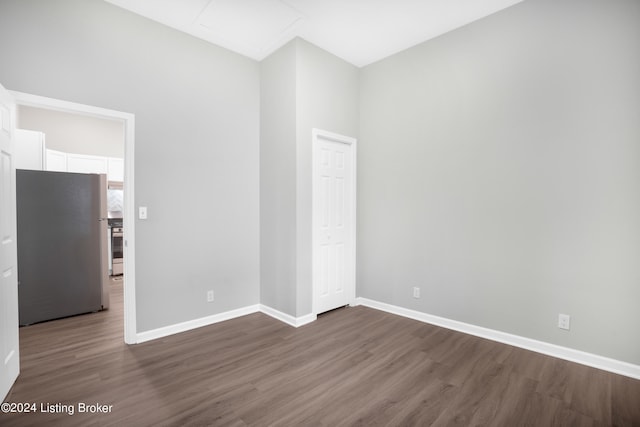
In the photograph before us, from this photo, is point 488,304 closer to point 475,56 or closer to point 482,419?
point 482,419

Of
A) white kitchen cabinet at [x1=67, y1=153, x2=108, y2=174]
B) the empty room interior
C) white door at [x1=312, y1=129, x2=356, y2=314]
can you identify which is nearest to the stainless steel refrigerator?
the empty room interior

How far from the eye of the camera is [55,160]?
476 cm

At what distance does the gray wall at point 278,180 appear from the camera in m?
3.37

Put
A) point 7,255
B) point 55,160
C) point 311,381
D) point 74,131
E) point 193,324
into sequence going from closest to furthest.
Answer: point 7,255, point 311,381, point 193,324, point 55,160, point 74,131

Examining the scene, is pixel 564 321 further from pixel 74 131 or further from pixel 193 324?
pixel 74 131

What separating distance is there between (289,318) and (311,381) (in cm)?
117

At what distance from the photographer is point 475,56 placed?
3033 mm

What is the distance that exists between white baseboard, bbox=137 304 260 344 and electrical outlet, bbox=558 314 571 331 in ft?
10.4

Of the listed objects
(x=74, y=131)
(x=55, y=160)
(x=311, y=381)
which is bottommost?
(x=311, y=381)

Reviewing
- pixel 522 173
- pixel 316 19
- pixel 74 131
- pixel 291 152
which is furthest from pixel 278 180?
pixel 74 131

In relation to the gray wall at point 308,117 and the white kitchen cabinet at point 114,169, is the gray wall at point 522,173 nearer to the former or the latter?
the gray wall at point 308,117

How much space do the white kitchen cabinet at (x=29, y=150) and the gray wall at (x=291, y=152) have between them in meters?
2.89

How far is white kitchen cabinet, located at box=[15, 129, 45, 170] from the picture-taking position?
3.67m

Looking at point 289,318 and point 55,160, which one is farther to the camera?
point 55,160
